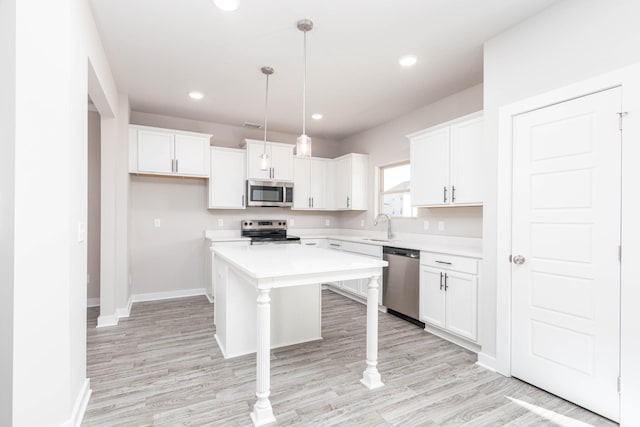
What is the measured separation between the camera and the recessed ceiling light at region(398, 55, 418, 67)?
2.79 metres

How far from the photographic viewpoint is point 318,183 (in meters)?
5.37

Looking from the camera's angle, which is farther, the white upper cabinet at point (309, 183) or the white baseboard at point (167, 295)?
the white upper cabinet at point (309, 183)

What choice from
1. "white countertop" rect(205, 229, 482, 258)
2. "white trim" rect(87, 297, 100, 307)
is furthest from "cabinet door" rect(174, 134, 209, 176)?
"white trim" rect(87, 297, 100, 307)

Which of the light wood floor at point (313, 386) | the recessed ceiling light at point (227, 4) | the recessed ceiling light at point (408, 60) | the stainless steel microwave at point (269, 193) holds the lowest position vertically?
the light wood floor at point (313, 386)

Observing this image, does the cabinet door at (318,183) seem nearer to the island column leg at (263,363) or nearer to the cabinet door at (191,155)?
the cabinet door at (191,155)

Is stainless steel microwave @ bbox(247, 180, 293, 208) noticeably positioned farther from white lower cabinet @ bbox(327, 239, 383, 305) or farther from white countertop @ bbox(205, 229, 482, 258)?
white lower cabinet @ bbox(327, 239, 383, 305)

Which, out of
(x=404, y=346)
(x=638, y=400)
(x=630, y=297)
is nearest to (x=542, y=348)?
(x=638, y=400)

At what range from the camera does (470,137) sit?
2996 millimetres

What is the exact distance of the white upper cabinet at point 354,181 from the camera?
16.5ft

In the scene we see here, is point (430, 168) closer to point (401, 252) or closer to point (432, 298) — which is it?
point (401, 252)

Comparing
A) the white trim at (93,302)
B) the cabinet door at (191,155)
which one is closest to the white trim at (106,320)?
the white trim at (93,302)

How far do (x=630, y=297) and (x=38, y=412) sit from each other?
10.5 feet

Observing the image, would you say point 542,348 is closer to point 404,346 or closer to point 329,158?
point 404,346

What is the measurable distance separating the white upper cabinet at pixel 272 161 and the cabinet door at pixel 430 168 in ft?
6.83
